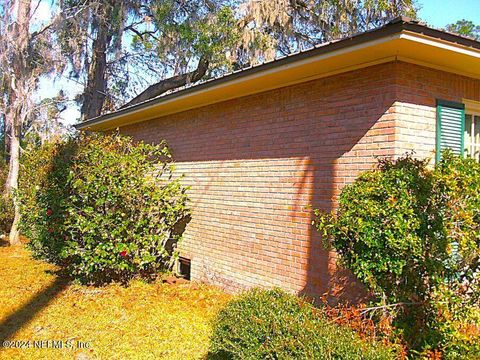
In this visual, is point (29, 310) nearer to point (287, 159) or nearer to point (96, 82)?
point (287, 159)

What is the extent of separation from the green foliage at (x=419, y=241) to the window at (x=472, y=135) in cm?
176

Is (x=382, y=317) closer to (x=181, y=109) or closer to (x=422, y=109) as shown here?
(x=422, y=109)

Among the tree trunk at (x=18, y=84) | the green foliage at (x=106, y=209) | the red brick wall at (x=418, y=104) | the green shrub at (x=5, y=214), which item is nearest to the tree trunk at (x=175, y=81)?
the tree trunk at (x=18, y=84)

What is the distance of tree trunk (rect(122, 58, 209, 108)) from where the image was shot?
16453mm

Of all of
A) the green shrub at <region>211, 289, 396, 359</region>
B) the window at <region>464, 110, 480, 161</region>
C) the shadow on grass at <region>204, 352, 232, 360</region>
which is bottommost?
the shadow on grass at <region>204, 352, 232, 360</region>

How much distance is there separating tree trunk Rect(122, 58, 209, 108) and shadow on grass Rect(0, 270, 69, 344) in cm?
988

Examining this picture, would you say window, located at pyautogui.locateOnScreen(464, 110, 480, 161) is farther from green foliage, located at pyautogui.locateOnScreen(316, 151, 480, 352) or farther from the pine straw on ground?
the pine straw on ground

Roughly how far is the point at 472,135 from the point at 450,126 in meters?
0.65

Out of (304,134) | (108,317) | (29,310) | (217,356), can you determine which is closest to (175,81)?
(304,134)

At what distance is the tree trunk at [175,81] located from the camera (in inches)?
648

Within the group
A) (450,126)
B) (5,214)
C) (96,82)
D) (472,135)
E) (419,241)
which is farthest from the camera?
(96,82)

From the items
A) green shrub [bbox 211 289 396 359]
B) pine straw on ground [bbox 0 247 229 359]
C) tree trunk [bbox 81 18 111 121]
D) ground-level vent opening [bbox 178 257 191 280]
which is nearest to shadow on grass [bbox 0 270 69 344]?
pine straw on ground [bbox 0 247 229 359]

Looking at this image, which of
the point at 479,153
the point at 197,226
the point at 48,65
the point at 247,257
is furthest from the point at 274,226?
the point at 48,65

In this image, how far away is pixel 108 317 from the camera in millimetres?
6258
